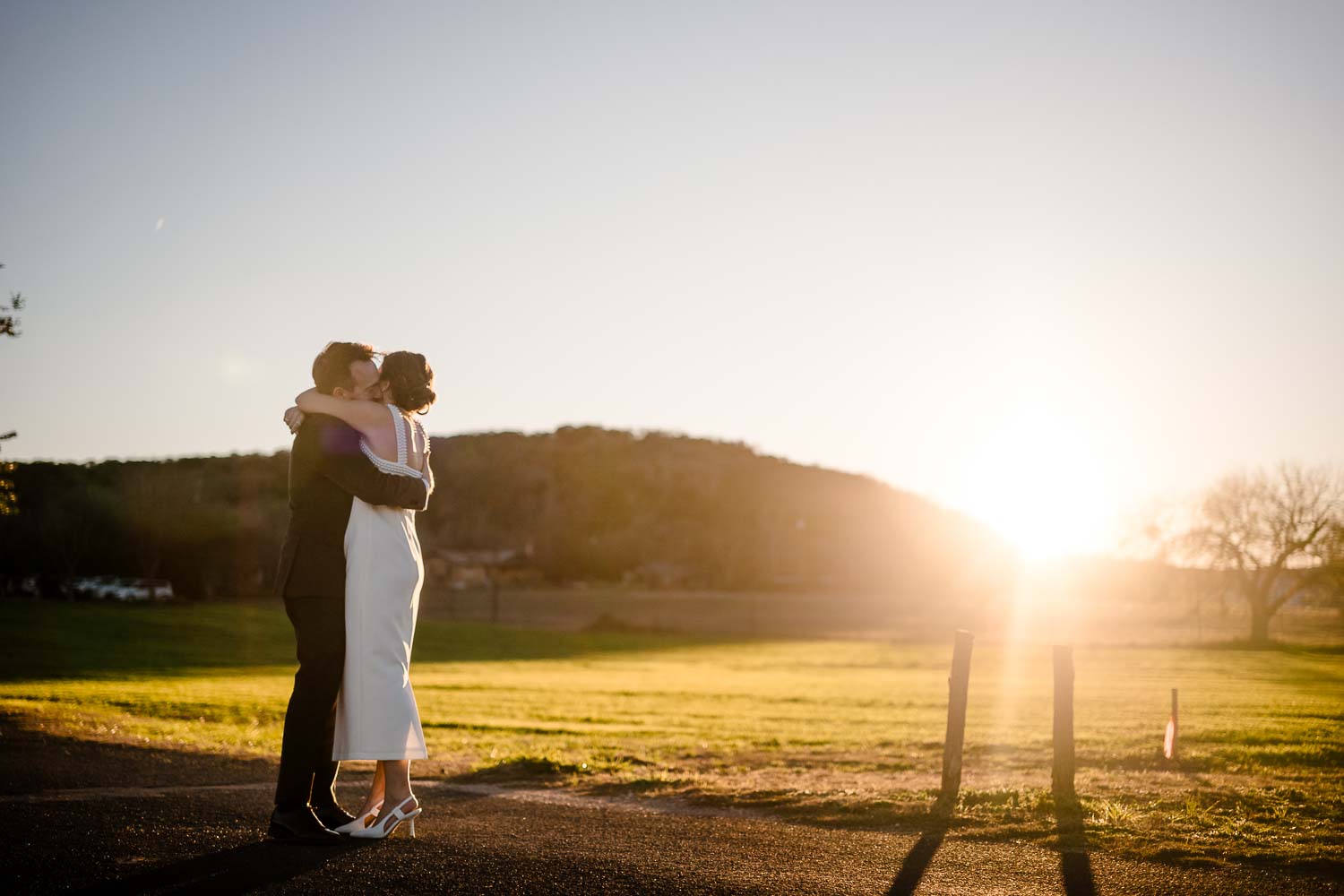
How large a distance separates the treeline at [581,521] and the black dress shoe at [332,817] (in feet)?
197

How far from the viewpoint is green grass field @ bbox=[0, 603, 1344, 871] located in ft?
22.7

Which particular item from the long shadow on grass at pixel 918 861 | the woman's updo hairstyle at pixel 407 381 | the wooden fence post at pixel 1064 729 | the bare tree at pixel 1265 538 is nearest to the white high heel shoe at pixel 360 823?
the woman's updo hairstyle at pixel 407 381

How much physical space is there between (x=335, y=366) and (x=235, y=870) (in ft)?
8.05

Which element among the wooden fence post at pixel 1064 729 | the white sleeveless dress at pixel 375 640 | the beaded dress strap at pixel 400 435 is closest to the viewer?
the white sleeveless dress at pixel 375 640

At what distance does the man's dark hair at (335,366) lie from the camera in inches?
217

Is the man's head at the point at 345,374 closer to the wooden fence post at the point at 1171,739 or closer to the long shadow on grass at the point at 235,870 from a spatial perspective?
the long shadow on grass at the point at 235,870

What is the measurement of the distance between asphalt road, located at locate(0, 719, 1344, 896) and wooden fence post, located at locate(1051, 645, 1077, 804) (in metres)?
2.14

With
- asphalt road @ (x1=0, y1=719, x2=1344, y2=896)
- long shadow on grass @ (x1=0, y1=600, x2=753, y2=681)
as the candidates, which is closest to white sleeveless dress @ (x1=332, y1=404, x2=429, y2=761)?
asphalt road @ (x1=0, y1=719, x2=1344, y2=896)

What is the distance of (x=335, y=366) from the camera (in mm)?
5520

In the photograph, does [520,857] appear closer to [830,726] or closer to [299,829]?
[299,829]

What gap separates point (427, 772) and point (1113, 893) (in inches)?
226

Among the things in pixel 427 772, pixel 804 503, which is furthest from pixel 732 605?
pixel 804 503

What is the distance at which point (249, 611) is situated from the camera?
54.2 m

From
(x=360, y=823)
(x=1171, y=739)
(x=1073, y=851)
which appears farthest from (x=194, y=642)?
(x=1073, y=851)
